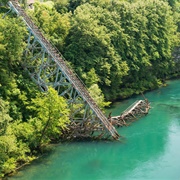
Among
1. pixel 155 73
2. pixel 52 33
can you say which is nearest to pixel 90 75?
pixel 52 33

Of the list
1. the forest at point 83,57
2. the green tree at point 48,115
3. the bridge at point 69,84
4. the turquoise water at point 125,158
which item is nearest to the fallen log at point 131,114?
the turquoise water at point 125,158

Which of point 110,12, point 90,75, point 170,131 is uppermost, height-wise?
point 110,12

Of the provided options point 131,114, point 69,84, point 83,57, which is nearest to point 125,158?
point 69,84

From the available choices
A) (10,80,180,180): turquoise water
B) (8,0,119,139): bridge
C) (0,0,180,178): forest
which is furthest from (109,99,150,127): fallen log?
(0,0,180,178): forest

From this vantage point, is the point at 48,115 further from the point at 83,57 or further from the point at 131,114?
the point at 83,57

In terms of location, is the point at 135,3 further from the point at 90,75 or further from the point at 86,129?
the point at 86,129

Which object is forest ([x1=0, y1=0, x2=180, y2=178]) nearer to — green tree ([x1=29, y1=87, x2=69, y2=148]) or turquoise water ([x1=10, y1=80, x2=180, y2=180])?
green tree ([x1=29, y1=87, x2=69, y2=148])
